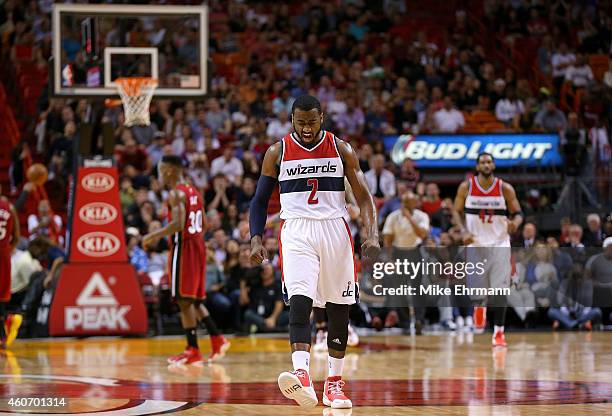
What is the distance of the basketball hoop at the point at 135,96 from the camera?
14.9 metres

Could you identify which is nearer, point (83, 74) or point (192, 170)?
point (83, 74)

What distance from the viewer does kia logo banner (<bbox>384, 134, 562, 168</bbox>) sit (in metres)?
20.7

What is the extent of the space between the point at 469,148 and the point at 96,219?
815 centimetres

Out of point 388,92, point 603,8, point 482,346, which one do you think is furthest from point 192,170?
point 603,8

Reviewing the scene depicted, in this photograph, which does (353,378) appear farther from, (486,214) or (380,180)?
(380,180)

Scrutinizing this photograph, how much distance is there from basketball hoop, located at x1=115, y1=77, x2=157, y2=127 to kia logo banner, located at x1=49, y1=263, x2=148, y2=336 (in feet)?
6.43

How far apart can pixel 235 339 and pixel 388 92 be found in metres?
9.25

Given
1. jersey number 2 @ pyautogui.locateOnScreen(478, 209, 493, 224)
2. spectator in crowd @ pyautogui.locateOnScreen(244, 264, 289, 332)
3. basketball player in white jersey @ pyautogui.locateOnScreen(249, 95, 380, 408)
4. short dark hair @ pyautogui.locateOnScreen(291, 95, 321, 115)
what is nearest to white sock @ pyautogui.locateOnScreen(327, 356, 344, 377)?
basketball player in white jersey @ pyautogui.locateOnScreen(249, 95, 380, 408)

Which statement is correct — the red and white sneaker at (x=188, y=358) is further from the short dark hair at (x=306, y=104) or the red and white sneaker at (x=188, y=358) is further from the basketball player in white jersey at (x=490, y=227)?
the short dark hair at (x=306, y=104)

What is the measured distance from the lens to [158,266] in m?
16.9

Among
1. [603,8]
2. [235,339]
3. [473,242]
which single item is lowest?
[235,339]

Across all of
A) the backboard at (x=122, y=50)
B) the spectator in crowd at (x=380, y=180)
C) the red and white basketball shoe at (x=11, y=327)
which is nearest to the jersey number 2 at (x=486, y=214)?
the backboard at (x=122, y=50)

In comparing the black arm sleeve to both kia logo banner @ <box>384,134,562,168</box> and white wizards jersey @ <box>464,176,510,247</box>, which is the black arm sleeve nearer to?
white wizards jersey @ <box>464,176,510,247</box>

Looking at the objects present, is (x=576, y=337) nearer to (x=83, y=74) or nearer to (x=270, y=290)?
(x=270, y=290)
